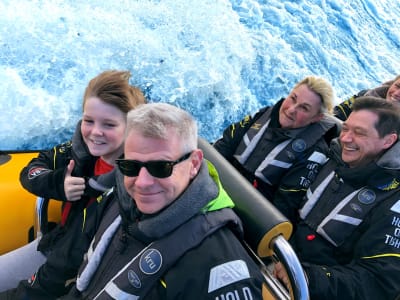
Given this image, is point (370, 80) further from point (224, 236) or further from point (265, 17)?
point (224, 236)

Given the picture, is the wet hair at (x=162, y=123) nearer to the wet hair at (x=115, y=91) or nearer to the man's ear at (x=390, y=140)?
the wet hair at (x=115, y=91)

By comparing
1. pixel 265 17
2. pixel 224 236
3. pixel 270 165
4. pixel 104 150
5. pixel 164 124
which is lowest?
A: pixel 270 165

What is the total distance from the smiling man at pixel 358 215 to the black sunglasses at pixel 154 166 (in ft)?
1.69

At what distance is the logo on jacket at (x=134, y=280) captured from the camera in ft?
3.33

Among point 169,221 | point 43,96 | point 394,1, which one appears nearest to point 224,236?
point 169,221

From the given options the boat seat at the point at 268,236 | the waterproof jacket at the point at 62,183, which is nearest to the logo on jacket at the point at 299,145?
the boat seat at the point at 268,236

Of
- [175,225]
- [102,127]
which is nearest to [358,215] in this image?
[175,225]

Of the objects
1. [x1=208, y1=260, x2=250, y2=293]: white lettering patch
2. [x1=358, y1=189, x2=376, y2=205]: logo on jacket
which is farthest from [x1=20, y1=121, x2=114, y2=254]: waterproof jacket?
[x1=358, y1=189, x2=376, y2=205]: logo on jacket

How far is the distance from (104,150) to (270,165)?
0.88 m

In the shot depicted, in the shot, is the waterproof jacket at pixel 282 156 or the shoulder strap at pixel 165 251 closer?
the shoulder strap at pixel 165 251

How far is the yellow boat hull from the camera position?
5.79 ft

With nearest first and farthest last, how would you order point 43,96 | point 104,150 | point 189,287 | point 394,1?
point 189,287 → point 104,150 → point 43,96 → point 394,1

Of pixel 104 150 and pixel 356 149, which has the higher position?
pixel 104 150

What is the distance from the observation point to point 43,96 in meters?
3.62
